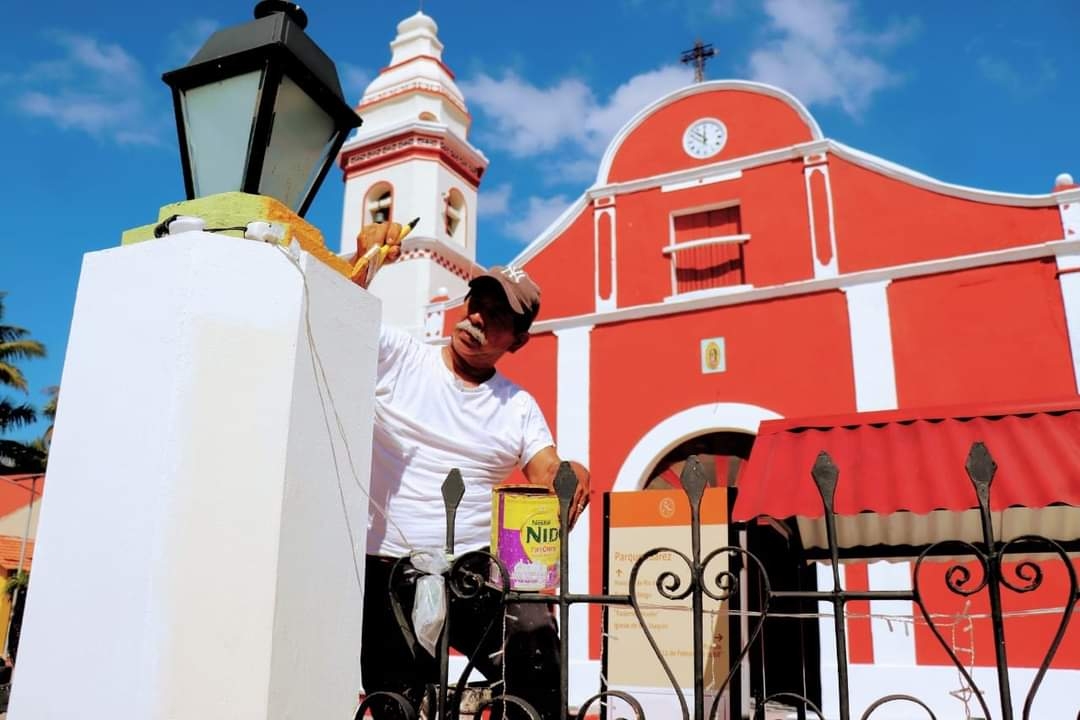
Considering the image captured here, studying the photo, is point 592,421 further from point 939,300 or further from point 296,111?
point 296,111

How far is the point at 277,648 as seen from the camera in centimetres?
164

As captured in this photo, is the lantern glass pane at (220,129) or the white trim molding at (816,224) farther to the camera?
the white trim molding at (816,224)

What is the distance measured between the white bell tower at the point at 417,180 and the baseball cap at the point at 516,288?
8145 mm

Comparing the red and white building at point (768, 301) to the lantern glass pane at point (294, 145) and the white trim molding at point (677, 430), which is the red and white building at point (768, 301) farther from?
the lantern glass pane at point (294, 145)

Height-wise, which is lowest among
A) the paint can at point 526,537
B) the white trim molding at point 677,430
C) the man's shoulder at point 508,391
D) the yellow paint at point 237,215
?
the paint can at point 526,537

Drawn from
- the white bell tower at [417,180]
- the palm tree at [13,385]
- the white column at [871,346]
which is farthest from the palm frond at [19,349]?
the white column at [871,346]

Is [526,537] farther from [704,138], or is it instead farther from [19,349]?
[19,349]

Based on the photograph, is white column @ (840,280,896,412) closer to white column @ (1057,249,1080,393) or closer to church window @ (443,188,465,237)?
white column @ (1057,249,1080,393)

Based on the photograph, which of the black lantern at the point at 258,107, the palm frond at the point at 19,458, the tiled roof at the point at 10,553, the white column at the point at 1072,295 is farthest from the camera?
the palm frond at the point at 19,458

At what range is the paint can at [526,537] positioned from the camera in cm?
206

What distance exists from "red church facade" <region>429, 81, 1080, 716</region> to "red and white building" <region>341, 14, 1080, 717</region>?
0.06 feet

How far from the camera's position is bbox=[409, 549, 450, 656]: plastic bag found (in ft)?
6.51

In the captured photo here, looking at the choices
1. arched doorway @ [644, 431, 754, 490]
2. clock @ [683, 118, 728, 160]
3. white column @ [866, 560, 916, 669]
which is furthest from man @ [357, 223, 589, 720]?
clock @ [683, 118, 728, 160]

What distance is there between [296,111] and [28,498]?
21642 mm
